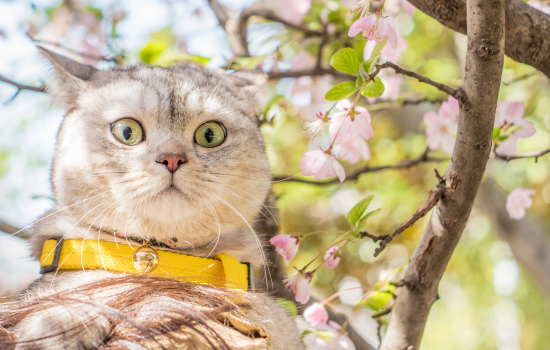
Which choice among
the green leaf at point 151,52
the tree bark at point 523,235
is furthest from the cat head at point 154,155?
the tree bark at point 523,235

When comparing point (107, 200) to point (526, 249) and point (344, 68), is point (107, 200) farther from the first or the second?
point (526, 249)

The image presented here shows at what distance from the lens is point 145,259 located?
89 cm

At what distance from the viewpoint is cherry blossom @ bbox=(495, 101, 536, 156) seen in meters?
1.20

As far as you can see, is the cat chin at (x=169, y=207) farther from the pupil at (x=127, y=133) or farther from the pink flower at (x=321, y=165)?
Result: the pink flower at (x=321, y=165)

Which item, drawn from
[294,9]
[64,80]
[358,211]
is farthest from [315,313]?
[294,9]

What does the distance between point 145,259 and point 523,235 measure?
223cm

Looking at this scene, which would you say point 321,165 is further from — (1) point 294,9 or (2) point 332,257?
(1) point 294,9

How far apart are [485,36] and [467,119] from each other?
158mm

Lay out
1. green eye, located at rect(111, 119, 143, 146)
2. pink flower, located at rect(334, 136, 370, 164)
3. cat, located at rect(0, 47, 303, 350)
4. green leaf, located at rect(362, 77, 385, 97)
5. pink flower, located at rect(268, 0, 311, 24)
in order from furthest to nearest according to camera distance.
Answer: pink flower, located at rect(268, 0, 311, 24) < pink flower, located at rect(334, 136, 370, 164) < green eye, located at rect(111, 119, 143, 146) < green leaf, located at rect(362, 77, 385, 97) < cat, located at rect(0, 47, 303, 350)

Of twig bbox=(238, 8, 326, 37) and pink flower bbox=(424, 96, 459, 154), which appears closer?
pink flower bbox=(424, 96, 459, 154)

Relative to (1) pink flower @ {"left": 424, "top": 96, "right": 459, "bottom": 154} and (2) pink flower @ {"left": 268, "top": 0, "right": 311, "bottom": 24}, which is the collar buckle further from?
(2) pink flower @ {"left": 268, "top": 0, "right": 311, "bottom": 24}

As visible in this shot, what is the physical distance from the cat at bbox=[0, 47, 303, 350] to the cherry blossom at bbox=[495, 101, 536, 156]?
28.3 inches

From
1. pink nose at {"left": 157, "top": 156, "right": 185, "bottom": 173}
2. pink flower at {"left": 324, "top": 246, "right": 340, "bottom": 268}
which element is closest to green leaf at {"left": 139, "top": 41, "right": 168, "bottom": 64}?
pink nose at {"left": 157, "top": 156, "right": 185, "bottom": 173}

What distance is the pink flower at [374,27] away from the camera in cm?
84
